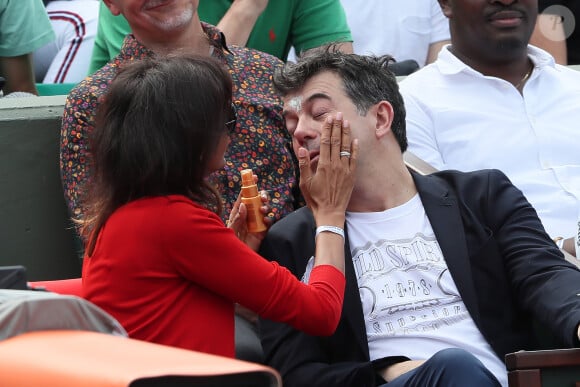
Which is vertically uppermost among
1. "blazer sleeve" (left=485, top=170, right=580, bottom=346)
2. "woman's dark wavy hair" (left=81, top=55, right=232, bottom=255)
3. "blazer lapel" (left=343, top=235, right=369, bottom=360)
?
"woman's dark wavy hair" (left=81, top=55, right=232, bottom=255)

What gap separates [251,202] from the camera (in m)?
3.34

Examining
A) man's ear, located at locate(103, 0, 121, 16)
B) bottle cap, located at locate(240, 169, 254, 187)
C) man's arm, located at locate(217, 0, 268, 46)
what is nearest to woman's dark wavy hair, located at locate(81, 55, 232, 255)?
bottle cap, located at locate(240, 169, 254, 187)

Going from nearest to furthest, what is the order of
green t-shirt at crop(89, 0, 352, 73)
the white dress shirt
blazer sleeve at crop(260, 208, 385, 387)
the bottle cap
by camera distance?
blazer sleeve at crop(260, 208, 385, 387)
the bottle cap
the white dress shirt
green t-shirt at crop(89, 0, 352, 73)

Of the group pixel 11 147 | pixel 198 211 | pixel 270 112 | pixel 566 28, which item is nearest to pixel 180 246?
pixel 198 211

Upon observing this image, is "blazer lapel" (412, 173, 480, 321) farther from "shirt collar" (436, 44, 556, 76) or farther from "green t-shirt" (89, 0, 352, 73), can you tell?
"green t-shirt" (89, 0, 352, 73)

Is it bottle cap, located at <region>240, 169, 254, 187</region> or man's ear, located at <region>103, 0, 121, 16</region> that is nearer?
bottle cap, located at <region>240, 169, 254, 187</region>

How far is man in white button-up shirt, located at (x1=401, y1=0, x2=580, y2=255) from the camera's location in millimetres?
4359

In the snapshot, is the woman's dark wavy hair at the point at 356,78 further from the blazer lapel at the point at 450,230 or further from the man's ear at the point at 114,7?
the man's ear at the point at 114,7

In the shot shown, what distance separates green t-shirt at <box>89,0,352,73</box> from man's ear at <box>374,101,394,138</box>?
1379 millimetres

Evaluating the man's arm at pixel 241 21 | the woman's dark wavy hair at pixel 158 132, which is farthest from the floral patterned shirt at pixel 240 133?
the woman's dark wavy hair at pixel 158 132

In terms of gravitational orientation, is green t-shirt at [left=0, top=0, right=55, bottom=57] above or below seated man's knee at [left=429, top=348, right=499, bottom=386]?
below

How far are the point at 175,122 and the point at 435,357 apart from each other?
0.86 meters

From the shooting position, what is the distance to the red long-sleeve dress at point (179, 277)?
276cm

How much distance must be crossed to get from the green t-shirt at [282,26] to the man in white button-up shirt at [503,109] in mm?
474
